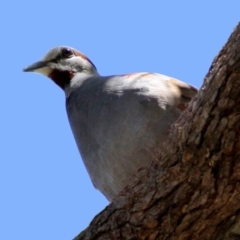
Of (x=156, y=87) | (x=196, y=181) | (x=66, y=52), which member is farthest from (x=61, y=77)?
(x=196, y=181)

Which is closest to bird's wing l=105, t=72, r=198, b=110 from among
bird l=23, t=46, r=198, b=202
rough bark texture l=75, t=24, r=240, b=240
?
bird l=23, t=46, r=198, b=202

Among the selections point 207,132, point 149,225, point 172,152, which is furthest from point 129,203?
point 207,132

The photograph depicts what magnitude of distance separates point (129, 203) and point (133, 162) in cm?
85

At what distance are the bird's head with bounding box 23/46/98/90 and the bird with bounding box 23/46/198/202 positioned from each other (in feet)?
2.01

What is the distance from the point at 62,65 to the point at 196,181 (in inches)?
120

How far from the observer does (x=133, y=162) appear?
5160 mm

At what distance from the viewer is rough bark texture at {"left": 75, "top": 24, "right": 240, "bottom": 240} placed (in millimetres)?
3705

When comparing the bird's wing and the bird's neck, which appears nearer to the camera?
the bird's wing

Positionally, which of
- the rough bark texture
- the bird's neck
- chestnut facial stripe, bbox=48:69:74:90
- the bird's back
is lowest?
the rough bark texture

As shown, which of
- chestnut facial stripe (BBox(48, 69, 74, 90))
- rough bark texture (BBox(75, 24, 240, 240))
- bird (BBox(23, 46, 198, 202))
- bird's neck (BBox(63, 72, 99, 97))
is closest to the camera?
rough bark texture (BBox(75, 24, 240, 240))

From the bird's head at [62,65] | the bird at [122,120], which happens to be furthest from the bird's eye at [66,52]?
the bird at [122,120]

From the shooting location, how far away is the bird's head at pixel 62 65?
21.8 feet

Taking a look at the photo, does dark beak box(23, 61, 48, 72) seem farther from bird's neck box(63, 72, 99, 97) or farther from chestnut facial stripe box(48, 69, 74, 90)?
bird's neck box(63, 72, 99, 97)

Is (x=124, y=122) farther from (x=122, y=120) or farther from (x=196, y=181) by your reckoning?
(x=196, y=181)
